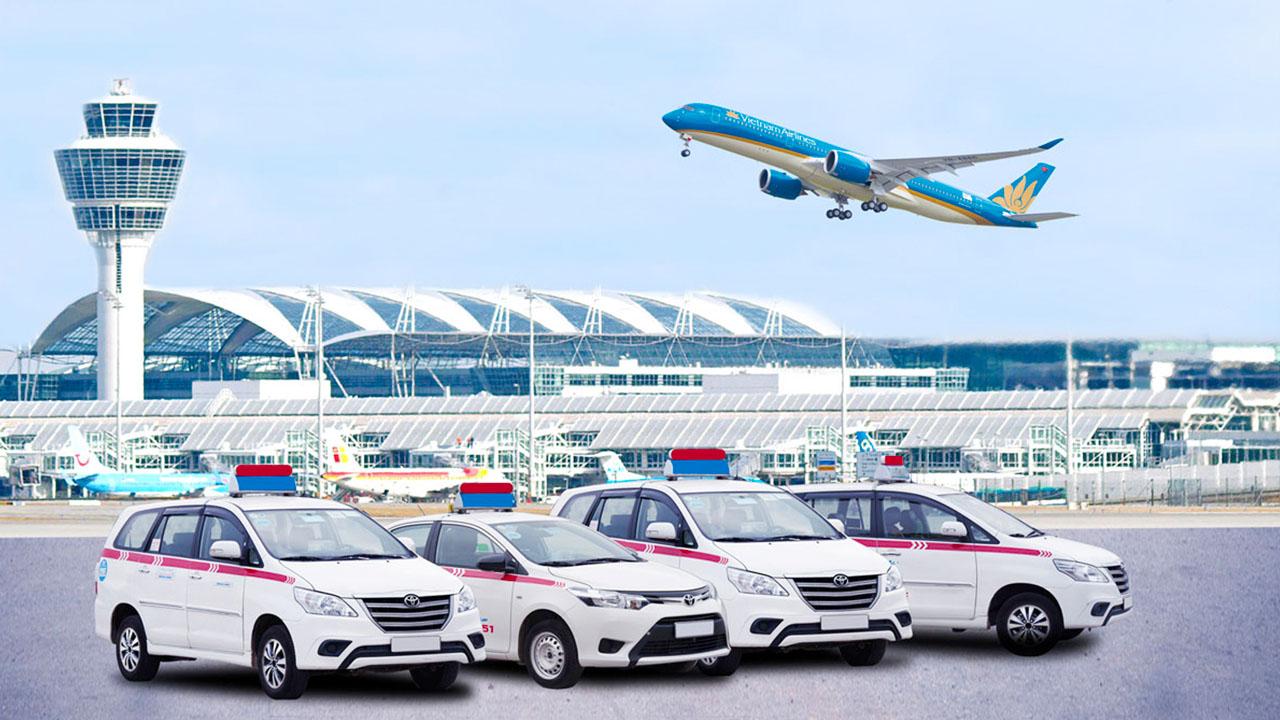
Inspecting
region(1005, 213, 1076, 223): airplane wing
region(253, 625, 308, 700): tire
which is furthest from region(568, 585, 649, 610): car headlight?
region(1005, 213, 1076, 223): airplane wing

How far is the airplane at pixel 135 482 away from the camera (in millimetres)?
93250

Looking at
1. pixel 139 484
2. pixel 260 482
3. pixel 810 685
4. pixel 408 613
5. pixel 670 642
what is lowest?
pixel 139 484

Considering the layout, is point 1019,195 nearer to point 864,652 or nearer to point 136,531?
point 864,652

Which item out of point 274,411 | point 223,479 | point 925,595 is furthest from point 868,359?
point 925,595

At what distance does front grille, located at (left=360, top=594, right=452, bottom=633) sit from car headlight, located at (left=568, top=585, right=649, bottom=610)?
128cm

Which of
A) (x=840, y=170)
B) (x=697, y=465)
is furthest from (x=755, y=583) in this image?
(x=840, y=170)

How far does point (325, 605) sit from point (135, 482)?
82097mm

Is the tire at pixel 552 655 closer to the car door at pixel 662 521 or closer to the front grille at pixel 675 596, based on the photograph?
the front grille at pixel 675 596

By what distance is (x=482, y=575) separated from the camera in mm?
17188

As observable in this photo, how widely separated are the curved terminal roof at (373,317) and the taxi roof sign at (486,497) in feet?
402

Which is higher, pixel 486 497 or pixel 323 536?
pixel 486 497

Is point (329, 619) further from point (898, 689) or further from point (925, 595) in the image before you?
point (925, 595)

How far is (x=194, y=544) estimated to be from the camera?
17016 millimetres

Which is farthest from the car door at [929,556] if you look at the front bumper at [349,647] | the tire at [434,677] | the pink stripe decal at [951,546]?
the front bumper at [349,647]
